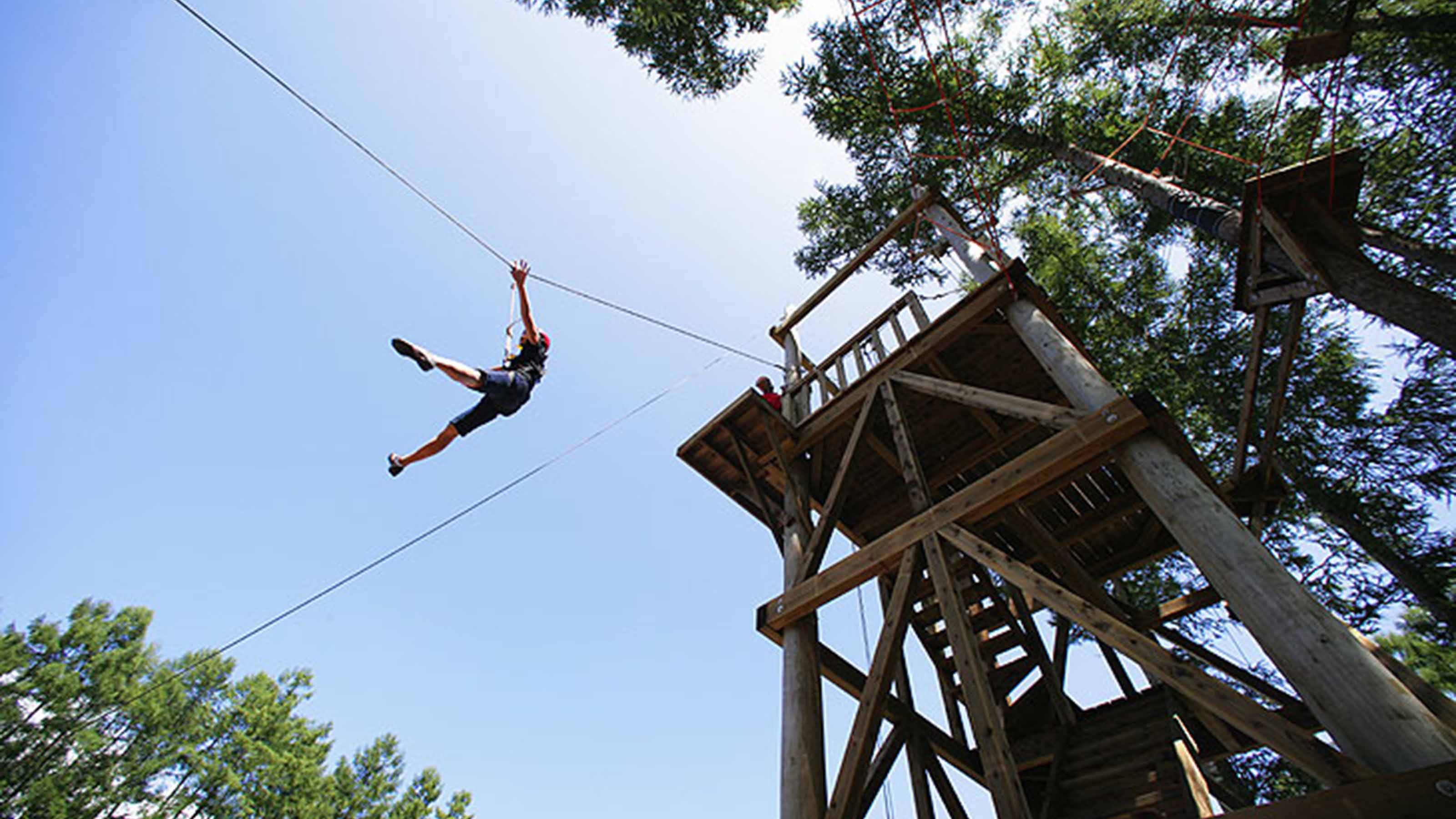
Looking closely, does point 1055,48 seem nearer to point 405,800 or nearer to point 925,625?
point 925,625

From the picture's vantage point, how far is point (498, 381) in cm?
494

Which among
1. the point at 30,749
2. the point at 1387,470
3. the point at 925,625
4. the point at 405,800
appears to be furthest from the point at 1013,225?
the point at 30,749

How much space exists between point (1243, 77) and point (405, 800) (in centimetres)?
3105

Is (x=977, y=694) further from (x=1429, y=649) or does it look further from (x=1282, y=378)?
(x=1429, y=649)

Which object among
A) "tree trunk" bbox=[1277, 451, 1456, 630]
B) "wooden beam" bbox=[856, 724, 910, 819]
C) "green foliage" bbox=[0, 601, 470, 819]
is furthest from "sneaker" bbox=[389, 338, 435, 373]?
"green foliage" bbox=[0, 601, 470, 819]

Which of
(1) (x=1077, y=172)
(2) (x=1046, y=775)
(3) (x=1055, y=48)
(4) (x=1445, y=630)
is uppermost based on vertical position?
(3) (x=1055, y=48)

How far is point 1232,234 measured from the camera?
504cm

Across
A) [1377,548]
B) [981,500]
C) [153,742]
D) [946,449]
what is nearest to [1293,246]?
[981,500]

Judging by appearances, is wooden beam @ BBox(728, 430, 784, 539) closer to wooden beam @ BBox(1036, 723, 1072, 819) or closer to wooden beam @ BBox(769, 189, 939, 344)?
wooden beam @ BBox(769, 189, 939, 344)

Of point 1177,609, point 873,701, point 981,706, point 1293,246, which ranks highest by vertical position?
point 1293,246

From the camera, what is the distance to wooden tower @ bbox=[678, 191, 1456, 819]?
2.12 m

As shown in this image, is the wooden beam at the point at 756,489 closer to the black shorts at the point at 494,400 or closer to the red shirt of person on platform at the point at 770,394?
the red shirt of person on platform at the point at 770,394

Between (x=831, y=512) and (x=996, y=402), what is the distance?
1.49 meters

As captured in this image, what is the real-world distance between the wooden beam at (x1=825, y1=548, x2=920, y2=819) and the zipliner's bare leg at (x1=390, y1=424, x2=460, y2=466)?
3.80 m
